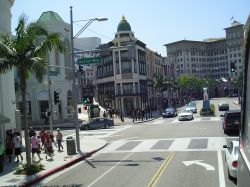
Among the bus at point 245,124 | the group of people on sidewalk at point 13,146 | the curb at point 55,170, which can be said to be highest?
the bus at point 245,124

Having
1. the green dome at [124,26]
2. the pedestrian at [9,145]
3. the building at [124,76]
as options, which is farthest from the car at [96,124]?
the green dome at [124,26]

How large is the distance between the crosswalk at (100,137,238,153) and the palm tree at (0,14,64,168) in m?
9.22

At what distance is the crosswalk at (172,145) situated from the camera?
83.6 feet

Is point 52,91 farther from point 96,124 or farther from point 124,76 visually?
point 124,76

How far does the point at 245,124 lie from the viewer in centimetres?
463

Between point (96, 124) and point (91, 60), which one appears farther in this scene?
point (96, 124)

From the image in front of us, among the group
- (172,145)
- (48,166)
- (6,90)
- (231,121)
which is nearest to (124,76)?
(231,121)

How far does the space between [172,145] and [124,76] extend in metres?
54.4

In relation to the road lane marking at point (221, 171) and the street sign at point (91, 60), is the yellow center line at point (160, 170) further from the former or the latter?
the street sign at point (91, 60)

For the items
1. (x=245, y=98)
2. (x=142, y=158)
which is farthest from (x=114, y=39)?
(x=245, y=98)

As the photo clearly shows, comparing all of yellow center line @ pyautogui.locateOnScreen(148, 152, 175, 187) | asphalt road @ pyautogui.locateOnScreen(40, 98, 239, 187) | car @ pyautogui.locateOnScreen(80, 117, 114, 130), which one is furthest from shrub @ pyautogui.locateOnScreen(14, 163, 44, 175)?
car @ pyautogui.locateOnScreen(80, 117, 114, 130)

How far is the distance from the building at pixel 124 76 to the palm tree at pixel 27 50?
2222 inches

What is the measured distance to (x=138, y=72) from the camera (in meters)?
83.8

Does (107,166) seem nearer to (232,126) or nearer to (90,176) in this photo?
(90,176)
